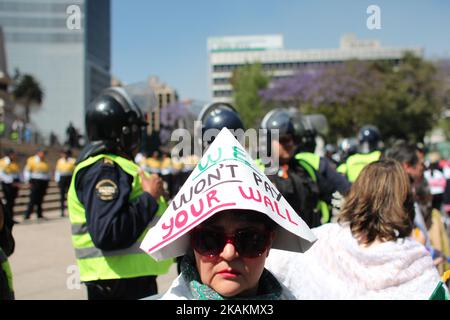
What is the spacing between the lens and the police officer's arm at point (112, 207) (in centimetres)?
270

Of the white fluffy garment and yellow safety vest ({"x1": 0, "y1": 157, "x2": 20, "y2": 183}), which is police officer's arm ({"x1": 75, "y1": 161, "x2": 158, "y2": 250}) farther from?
yellow safety vest ({"x1": 0, "y1": 157, "x2": 20, "y2": 183})

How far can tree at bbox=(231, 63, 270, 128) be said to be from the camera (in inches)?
1666

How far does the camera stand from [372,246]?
8.11ft

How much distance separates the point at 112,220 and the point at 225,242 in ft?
→ 4.17

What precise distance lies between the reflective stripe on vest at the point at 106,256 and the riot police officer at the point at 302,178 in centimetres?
119

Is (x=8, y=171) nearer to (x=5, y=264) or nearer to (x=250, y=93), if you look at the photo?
(x=5, y=264)

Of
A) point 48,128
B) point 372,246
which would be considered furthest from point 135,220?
point 48,128

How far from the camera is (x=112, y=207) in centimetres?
272

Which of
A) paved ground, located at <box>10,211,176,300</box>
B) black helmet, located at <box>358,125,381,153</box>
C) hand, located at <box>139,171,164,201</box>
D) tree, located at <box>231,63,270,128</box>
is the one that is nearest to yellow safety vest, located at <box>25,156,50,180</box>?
paved ground, located at <box>10,211,176,300</box>

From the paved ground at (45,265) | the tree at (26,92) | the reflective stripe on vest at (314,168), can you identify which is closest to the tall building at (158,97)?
the reflective stripe on vest at (314,168)

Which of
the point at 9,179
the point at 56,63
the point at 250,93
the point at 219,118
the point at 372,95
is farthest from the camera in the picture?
the point at 56,63

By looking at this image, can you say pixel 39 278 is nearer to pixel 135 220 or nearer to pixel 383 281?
pixel 135 220

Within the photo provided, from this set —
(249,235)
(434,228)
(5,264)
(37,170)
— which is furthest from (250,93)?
(249,235)

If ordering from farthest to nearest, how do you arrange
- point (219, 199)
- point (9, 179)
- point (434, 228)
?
point (9, 179) → point (434, 228) → point (219, 199)
